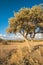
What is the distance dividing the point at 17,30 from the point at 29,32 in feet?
5.50

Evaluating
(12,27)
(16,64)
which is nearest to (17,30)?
(12,27)

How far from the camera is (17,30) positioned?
90.9 ft

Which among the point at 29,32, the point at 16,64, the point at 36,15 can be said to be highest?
the point at 36,15

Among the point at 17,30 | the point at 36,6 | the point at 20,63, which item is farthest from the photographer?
the point at 17,30

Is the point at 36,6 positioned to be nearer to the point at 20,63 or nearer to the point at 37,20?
the point at 37,20

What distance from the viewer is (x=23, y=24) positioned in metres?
26.4

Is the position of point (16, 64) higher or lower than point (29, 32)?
lower

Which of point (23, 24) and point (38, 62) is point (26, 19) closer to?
point (23, 24)

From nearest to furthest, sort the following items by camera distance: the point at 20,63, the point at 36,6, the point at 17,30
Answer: the point at 20,63, the point at 36,6, the point at 17,30

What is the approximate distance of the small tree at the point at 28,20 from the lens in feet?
84.7

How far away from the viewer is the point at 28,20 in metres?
26.2

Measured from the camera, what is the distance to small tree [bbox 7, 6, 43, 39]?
84.7 ft

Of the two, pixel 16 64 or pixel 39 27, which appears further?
pixel 39 27

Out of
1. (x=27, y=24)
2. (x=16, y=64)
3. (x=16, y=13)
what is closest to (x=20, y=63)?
(x=16, y=64)
